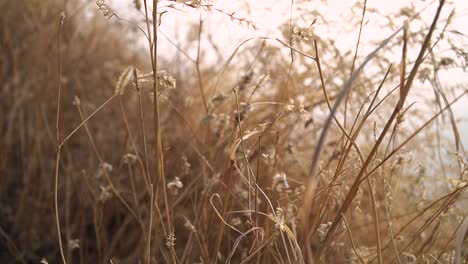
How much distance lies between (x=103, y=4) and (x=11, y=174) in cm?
133

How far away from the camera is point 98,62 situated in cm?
267

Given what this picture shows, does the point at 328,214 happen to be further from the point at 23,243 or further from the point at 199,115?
the point at 199,115

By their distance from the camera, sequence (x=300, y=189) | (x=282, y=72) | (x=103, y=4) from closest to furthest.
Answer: (x=103, y=4) → (x=300, y=189) → (x=282, y=72)

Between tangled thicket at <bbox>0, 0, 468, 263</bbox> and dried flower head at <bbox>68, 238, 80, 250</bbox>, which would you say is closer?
dried flower head at <bbox>68, 238, 80, 250</bbox>

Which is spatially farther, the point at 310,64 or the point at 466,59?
the point at 310,64

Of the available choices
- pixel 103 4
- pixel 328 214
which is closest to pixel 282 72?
pixel 328 214

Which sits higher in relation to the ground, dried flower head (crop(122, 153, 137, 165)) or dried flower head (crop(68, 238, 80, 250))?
dried flower head (crop(122, 153, 137, 165))

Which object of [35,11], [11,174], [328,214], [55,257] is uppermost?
[35,11]

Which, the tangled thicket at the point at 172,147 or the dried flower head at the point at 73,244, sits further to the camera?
the tangled thicket at the point at 172,147

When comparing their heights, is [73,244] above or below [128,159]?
below

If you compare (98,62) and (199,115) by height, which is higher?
(98,62)

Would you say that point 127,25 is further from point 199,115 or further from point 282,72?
point 282,72

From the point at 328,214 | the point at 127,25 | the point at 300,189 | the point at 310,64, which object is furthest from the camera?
the point at 127,25

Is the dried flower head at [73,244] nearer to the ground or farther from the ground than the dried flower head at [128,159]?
nearer to the ground
